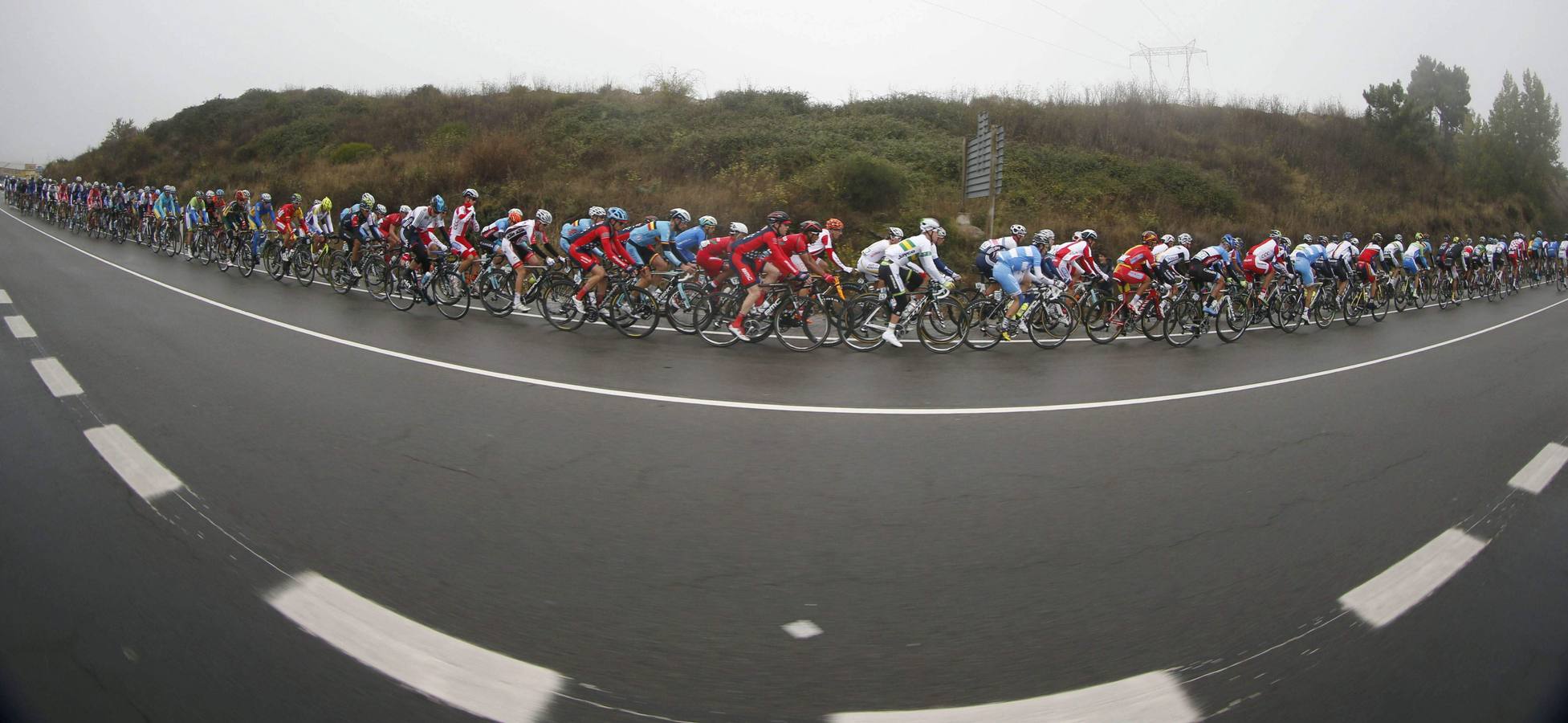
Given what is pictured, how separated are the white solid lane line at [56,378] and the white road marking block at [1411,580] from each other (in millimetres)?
8515

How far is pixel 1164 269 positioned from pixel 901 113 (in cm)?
2570

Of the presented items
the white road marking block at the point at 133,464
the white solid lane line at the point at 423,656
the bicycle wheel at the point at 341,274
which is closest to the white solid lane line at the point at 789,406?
the white road marking block at the point at 133,464

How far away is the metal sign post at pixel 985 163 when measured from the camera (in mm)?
18344

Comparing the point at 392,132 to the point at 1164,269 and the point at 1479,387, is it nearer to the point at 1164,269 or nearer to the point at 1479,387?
the point at 1164,269

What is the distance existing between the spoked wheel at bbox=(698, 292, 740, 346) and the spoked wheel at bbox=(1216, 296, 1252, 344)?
27.1 ft

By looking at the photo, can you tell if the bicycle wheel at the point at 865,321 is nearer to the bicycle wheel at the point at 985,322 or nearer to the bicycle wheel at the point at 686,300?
the bicycle wheel at the point at 985,322

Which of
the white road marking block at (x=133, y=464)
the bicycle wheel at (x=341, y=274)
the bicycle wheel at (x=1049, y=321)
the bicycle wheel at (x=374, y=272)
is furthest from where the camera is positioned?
the bicycle wheel at (x=341, y=274)

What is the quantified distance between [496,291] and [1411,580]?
12014 millimetres

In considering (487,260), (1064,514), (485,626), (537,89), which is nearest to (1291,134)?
(537,89)

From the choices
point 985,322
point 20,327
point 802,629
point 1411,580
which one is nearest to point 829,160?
point 985,322

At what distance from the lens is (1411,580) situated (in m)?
3.41

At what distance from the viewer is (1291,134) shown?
1682 inches

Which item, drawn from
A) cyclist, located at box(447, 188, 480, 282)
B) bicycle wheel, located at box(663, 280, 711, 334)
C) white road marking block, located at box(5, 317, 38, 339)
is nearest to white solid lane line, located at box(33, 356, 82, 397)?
white road marking block, located at box(5, 317, 38, 339)

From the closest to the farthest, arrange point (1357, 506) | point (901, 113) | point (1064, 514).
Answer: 1. point (1064, 514)
2. point (1357, 506)
3. point (901, 113)
